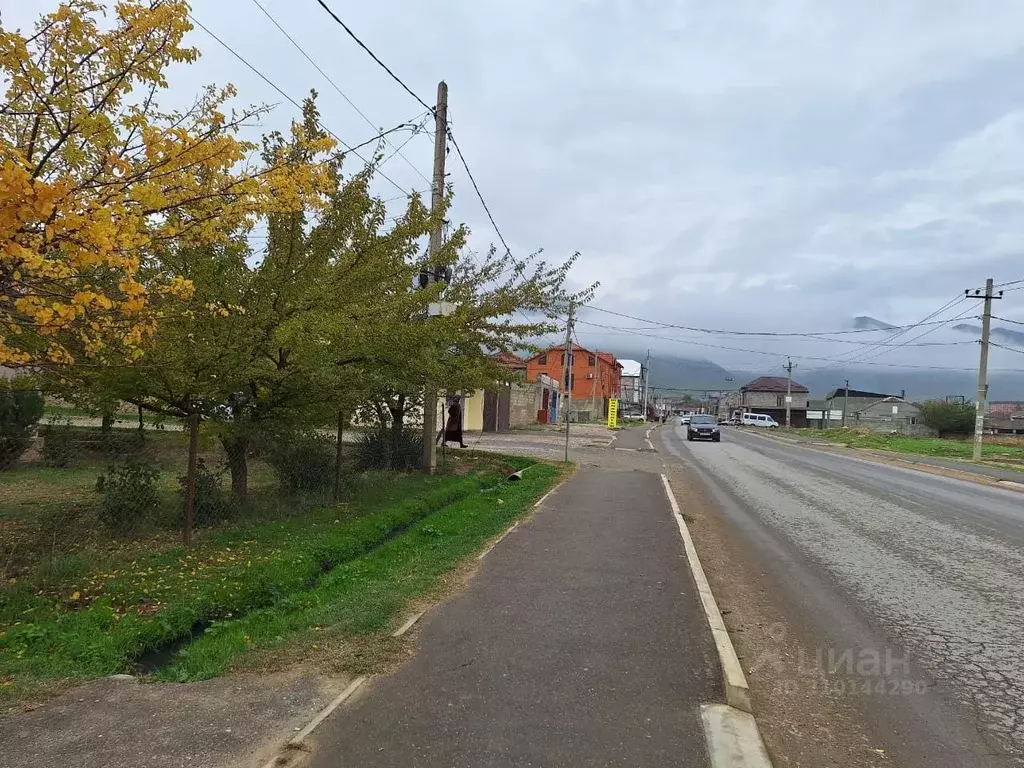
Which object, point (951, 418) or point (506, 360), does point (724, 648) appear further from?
point (951, 418)

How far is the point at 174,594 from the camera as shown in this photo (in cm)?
571

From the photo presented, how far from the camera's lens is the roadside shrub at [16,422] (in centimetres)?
1132

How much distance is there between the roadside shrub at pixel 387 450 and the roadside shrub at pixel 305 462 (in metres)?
2.94

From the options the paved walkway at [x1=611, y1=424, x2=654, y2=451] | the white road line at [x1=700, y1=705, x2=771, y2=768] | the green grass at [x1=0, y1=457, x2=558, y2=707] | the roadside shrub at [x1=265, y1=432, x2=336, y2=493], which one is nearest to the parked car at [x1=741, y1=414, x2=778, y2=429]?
the paved walkway at [x1=611, y1=424, x2=654, y2=451]

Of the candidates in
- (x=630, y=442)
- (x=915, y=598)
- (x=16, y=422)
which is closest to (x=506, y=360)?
(x=630, y=442)

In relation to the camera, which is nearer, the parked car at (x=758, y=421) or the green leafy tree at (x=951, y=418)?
the green leafy tree at (x=951, y=418)

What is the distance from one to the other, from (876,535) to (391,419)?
10375mm

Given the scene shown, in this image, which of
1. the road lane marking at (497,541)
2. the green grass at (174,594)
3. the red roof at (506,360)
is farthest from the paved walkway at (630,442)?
the green grass at (174,594)

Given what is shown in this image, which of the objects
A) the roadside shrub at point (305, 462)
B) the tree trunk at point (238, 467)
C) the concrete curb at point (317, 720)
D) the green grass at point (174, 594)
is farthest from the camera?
the roadside shrub at point (305, 462)

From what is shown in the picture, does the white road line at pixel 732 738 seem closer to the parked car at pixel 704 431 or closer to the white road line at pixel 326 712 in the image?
the white road line at pixel 326 712

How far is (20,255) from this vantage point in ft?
10.6

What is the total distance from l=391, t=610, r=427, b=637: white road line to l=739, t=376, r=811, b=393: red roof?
12484 centimetres

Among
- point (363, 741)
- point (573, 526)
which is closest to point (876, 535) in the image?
point (573, 526)

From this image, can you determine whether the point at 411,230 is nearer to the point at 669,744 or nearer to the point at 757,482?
the point at 669,744
